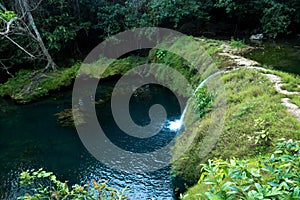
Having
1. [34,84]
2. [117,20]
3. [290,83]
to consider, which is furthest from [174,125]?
[117,20]

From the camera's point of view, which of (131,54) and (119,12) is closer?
(119,12)

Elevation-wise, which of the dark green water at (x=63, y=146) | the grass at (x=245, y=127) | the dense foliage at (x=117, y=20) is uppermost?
the dense foliage at (x=117, y=20)

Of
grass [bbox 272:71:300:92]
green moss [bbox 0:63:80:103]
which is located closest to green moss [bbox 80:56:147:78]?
green moss [bbox 0:63:80:103]

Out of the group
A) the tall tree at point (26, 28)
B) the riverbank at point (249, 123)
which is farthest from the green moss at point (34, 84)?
the riverbank at point (249, 123)

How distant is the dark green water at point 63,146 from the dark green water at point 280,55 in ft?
11.8

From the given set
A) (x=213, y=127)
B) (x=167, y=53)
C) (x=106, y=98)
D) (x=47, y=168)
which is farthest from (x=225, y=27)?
(x=47, y=168)

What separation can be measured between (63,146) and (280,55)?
8459 millimetres

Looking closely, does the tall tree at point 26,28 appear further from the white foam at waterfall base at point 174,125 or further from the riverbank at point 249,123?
the riverbank at point 249,123

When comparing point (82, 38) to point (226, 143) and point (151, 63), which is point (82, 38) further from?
point (226, 143)

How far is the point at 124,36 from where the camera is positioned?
1510 centimetres

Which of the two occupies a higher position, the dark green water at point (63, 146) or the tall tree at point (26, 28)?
the tall tree at point (26, 28)

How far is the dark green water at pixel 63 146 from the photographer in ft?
18.9

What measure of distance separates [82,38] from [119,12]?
3.34 metres

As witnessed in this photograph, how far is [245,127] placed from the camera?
5160 mm
